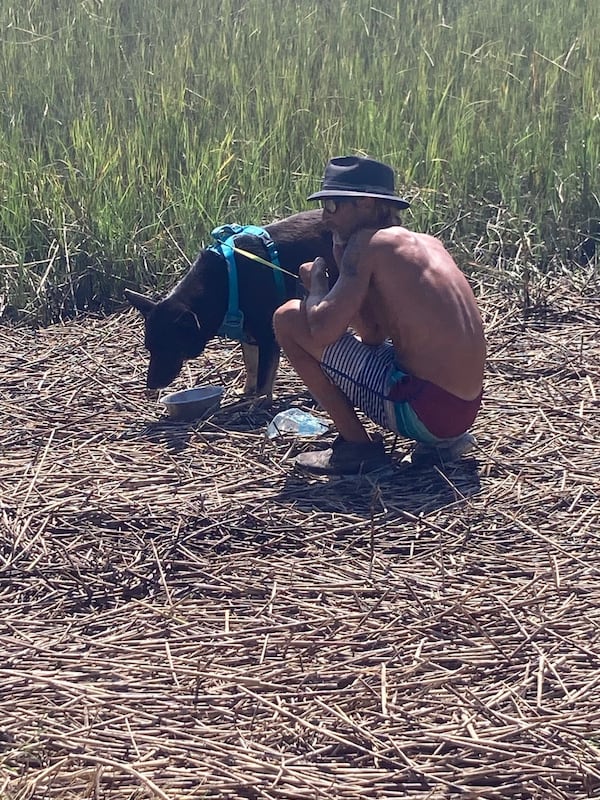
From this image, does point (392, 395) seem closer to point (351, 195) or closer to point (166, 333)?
point (351, 195)

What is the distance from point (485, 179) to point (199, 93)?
2438 millimetres

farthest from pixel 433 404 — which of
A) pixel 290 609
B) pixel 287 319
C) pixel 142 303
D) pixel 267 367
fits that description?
pixel 142 303

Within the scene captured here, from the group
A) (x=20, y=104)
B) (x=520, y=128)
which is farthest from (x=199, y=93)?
(x=520, y=128)

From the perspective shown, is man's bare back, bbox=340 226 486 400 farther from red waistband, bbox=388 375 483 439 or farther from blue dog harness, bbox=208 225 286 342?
blue dog harness, bbox=208 225 286 342

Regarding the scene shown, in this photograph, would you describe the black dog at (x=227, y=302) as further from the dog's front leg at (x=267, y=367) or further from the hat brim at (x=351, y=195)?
the hat brim at (x=351, y=195)

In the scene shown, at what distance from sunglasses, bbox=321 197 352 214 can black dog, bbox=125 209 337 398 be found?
39.9 inches

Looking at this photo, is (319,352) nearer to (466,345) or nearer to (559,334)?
(466,345)

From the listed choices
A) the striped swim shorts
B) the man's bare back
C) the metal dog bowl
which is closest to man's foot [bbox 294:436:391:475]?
the striped swim shorts

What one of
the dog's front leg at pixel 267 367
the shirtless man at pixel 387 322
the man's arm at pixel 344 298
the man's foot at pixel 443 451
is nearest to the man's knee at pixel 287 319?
the shirtless man at pixel 387 322

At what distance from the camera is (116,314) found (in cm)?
570

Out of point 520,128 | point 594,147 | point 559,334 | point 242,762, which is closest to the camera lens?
point 242,762

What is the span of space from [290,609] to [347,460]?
0.96 meters

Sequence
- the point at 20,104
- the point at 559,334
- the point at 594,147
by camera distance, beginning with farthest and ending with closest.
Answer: the point at 20,104
the point at 594,147
the point at 559,334

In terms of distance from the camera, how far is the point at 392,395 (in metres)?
3.76
